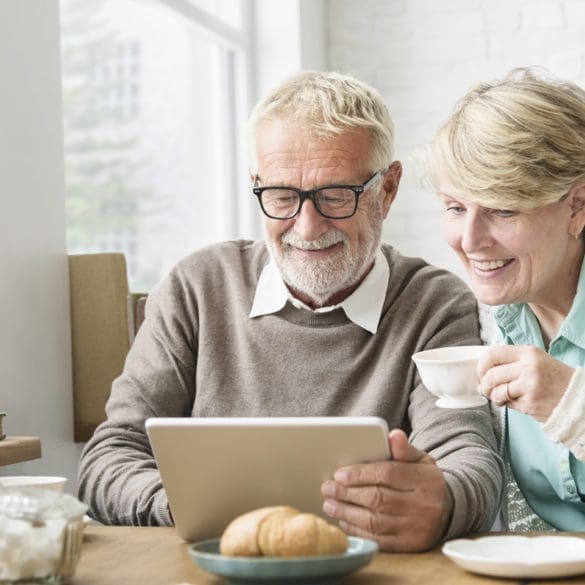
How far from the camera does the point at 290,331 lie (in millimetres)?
2014

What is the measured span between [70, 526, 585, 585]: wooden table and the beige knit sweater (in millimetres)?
385

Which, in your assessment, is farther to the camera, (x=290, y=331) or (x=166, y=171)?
(x=166, y=171)

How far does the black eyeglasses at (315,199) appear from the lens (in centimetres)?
197

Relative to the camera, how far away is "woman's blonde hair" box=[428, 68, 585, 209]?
1.68 m

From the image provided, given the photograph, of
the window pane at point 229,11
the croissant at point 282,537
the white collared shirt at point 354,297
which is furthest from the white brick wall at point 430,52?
the croissant at point 282,537

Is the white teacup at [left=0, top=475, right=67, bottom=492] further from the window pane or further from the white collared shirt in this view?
the window pane

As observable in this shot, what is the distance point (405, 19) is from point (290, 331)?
2690 millimetres

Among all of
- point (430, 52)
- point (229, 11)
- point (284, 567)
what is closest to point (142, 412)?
point (284, 567)

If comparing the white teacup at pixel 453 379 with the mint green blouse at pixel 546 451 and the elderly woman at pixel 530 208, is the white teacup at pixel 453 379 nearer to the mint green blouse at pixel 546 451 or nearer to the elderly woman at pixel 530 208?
the elderly woman at pixel 530 208

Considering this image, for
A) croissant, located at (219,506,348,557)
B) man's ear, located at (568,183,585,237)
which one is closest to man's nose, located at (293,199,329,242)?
man's ear, located at (568,183,585,237)

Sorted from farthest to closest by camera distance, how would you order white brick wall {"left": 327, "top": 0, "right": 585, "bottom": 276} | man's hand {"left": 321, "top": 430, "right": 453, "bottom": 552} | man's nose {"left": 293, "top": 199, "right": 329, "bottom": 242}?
1. white brick wall {"left": 327, "top": 0, "right": 585, "bottom": 276}
2. man's nose {"left": 293, "top": 199, "right": 329, "bottom": 242}
3. man's hand {"left": 321, "top": 430, "right": 453, "bottom": 552}

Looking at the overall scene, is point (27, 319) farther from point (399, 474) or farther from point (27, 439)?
→ point (399, 474)

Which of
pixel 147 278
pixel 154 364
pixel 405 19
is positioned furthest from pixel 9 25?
pixel 405 19

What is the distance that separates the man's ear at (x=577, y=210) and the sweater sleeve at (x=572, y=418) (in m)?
0.38
